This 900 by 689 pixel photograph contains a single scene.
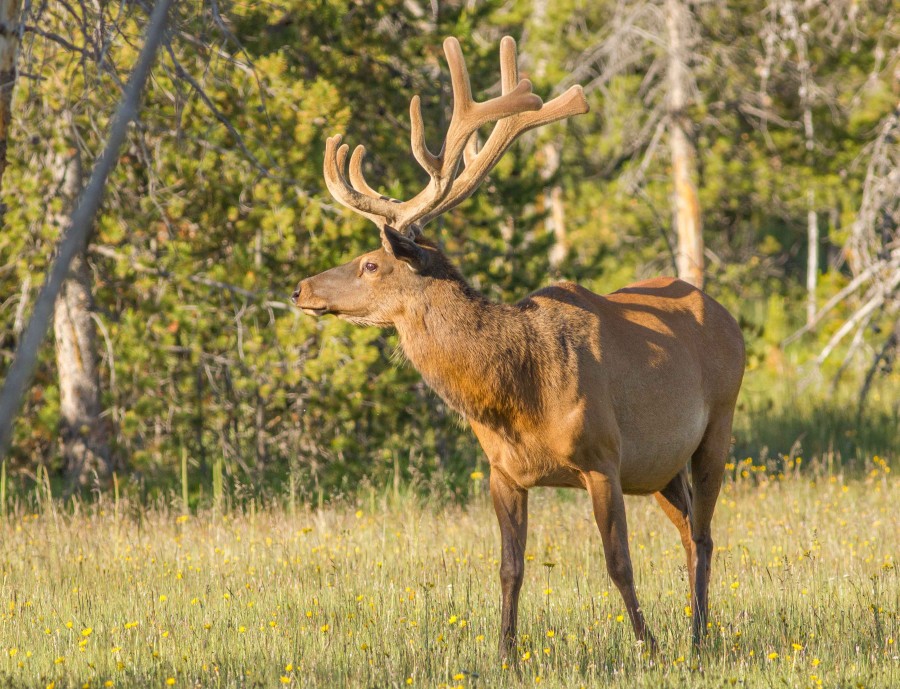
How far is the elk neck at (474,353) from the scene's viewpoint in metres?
6.18

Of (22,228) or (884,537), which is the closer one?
(884,537)

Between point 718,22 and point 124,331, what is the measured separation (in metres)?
10.6

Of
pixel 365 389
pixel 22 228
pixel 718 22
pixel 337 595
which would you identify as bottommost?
pixel 337 595

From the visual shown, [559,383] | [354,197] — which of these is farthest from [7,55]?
[559,383]

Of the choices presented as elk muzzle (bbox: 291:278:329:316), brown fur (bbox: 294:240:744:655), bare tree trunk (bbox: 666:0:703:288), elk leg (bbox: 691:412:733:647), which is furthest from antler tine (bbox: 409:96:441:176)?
bare tree trunk (bbox: 666:0:703:288)

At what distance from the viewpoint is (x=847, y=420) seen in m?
13.0

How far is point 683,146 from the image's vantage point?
15.6 meters

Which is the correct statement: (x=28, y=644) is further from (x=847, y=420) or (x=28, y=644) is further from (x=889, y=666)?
(x=847, y=420)

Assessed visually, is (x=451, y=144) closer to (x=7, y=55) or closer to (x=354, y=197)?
(x=354, y=197)

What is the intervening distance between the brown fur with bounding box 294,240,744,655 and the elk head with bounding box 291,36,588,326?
12mm

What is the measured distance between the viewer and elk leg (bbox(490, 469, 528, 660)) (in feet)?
20.8

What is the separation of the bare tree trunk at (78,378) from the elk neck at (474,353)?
5169 mm

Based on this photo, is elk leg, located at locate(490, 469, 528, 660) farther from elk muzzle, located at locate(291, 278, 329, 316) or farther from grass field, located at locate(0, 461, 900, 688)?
elk muzzle, located at locate(291, 278, 329, 316)

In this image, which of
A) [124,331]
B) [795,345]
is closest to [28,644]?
[124,331]
